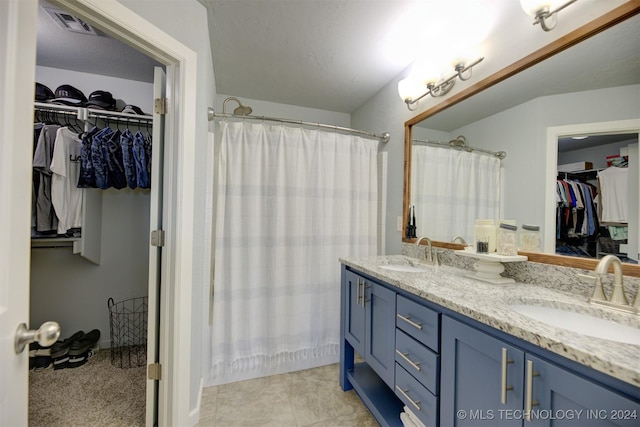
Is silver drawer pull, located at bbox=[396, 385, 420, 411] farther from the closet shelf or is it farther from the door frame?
the closet shelf

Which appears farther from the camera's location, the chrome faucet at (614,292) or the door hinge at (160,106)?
the door hinge at (160,106)

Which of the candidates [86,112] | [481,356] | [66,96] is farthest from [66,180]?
[481,356]

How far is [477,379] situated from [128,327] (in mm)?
2617

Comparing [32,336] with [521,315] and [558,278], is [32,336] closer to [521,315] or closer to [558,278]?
[521,315]

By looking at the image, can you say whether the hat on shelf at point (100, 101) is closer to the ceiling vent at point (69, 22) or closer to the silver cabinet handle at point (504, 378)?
the ceiling vent at point (69, 22)

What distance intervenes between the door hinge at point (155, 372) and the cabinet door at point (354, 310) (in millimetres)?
1060

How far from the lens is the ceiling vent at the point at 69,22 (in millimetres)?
1498

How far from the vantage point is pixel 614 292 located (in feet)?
2.73

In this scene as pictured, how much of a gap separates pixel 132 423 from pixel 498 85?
268cm

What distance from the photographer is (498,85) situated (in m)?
1.31

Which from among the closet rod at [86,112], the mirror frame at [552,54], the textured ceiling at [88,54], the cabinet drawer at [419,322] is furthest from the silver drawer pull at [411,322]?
the textured ceiling at [88,54]

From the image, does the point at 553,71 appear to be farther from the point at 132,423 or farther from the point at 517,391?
the point at 132,423

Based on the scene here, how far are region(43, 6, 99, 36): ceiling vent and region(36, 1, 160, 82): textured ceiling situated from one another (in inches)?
1.3

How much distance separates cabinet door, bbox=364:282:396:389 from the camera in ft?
4.09
